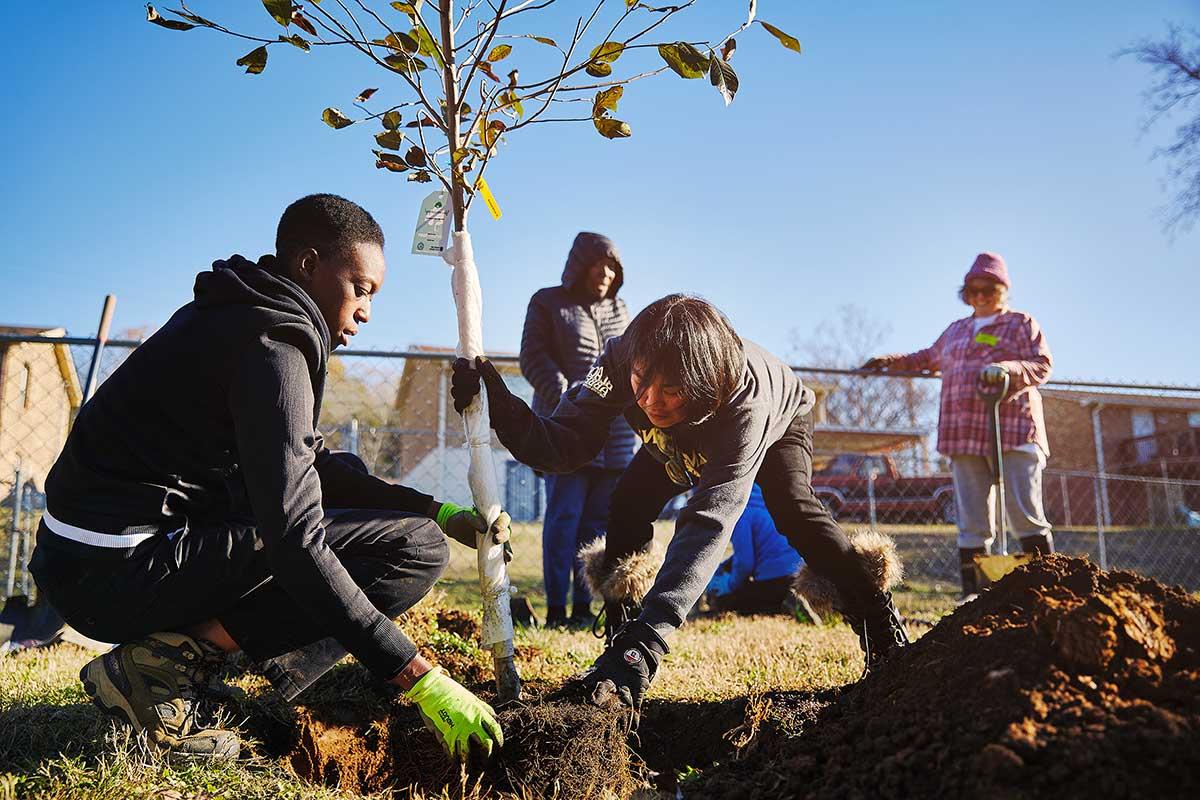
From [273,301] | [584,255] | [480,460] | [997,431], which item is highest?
[584,255]

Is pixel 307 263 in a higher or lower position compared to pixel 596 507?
higher

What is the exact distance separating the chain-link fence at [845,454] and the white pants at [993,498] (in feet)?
3.25

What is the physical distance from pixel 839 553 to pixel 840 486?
13106 millimetres

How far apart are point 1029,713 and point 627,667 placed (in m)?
1.06

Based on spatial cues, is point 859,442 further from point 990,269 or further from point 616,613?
point 616,613

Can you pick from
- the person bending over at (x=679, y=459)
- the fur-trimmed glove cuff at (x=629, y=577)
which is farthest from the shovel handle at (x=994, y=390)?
the fur-trimmed glove cuff at (x=629, y=577)

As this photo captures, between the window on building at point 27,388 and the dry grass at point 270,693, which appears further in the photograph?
the window on building at point 27,388

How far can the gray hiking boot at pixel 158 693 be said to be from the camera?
7.02 ft

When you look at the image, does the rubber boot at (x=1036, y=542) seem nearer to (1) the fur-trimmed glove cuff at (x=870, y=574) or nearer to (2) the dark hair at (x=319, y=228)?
(1) the fur-trimmed glove cuff at (x=870, y=574)

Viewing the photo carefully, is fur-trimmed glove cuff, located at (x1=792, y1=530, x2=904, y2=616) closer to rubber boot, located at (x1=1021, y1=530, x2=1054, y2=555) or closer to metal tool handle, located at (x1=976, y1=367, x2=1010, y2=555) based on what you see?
metal tool handle, located at (x1=976, y1=367, x2=1010, y2=555)

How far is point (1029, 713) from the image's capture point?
1.54 m

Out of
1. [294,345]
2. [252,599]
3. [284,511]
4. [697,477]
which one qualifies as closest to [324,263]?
[294,345]

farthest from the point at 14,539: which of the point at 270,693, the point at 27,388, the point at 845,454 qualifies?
the point at 845,454

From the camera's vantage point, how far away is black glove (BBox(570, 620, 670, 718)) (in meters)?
2.28
